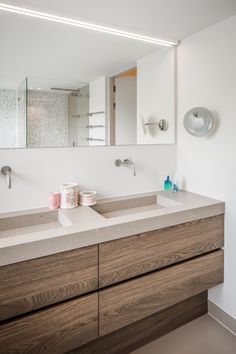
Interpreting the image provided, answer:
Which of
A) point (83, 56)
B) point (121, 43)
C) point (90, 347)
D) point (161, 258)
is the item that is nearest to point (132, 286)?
point (161, 258)

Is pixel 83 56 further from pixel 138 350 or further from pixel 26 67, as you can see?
pixel 138 350

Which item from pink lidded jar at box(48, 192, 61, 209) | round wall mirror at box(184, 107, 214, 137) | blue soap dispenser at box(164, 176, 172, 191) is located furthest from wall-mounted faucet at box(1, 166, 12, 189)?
round wall mirror at box(184, 107, 214, 137)

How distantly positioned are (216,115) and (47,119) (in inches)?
45.8

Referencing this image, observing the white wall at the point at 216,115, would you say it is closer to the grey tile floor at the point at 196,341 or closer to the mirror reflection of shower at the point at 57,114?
the grey tile floor at the point at 196,341

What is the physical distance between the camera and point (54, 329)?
3.86 ft

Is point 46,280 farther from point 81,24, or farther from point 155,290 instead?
point 81,24

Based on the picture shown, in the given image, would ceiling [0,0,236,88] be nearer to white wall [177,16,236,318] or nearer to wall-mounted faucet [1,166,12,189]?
white wall [177,16,236,318]

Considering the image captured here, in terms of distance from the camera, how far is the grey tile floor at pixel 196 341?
158 centimetres

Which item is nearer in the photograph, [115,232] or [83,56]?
[115,232]

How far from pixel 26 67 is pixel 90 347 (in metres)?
1.78

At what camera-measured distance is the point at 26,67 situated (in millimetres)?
1557

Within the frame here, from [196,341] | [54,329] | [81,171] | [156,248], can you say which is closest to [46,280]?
[54,329]

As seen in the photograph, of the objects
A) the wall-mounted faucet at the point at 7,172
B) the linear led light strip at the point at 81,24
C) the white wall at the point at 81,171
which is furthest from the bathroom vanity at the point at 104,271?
the linear led light strip at the point at 81,24

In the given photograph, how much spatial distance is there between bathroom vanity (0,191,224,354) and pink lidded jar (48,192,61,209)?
4 centimetres
